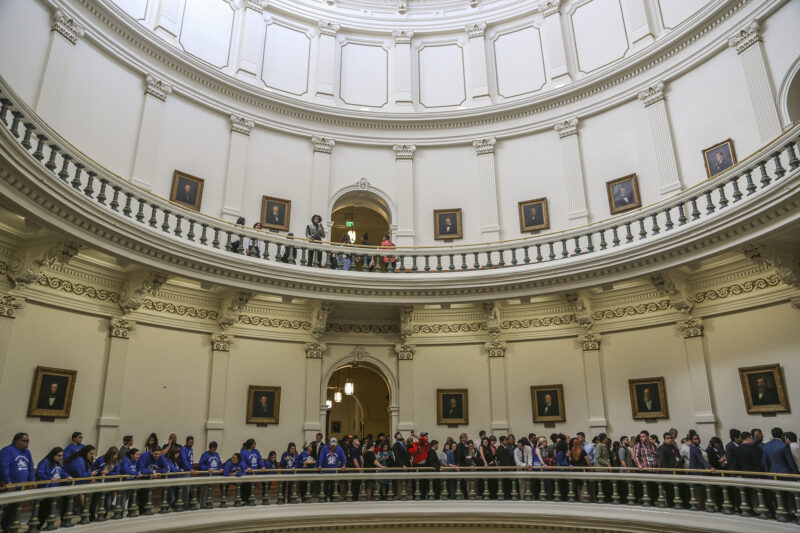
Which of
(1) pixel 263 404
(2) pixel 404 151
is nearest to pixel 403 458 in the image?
(1) pixel 263 404

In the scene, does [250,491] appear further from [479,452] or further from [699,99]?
[699,99]

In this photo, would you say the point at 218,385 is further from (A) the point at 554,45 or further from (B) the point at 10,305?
(A) the point at 554,45

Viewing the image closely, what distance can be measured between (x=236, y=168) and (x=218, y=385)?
20.4 feet

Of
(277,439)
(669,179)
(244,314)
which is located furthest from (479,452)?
(669,179)

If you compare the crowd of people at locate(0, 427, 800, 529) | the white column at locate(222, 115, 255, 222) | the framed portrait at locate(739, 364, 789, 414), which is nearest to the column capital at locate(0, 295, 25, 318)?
the crowd of people at locate(0, 427, 800, 529)

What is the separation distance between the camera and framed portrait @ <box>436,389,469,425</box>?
580 inches

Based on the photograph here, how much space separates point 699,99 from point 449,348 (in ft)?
29.7

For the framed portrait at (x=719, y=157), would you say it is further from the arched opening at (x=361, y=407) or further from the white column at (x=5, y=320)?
the white column at (x=5, y=320)

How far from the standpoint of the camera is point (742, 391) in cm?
1162

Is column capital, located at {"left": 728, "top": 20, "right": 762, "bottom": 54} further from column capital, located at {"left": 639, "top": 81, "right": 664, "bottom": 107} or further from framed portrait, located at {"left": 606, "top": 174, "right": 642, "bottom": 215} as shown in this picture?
framed portrait, located at {"left": 606, "top": 174, "right": 642, "bottom": 215}

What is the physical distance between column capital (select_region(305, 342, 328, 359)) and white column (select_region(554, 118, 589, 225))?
7.81 metres

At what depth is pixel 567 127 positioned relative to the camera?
54.5ft

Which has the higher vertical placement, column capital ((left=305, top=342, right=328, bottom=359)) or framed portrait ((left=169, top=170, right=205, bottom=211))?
framed portrait ((left=169, top=170, right=205, bottom=211))

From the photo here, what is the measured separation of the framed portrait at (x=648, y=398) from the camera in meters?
12.8
